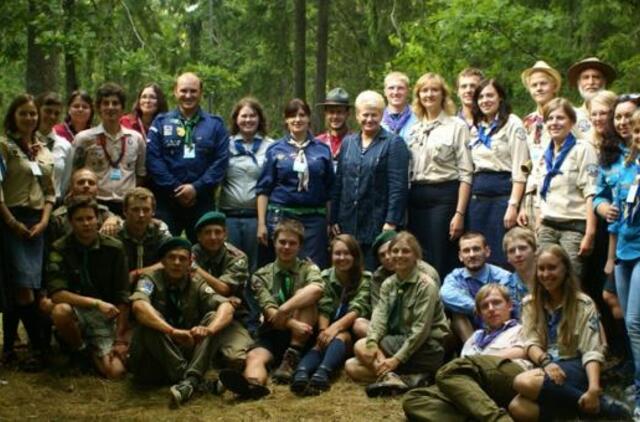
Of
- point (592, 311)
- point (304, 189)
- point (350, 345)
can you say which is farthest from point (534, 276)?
point (304, 189)

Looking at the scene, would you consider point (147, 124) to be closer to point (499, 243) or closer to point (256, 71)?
point (499, 243)

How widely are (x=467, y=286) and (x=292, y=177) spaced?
179cm

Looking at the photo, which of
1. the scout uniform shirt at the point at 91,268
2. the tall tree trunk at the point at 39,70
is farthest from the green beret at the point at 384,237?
the tall tree trunk at the point at 39,70

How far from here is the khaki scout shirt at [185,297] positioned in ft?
20.6

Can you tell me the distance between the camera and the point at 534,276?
5.37 meters

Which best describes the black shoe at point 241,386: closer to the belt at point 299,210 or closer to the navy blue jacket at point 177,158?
the belt at point 299,210

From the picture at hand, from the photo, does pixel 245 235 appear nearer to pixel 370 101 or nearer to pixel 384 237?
pixel 384 237

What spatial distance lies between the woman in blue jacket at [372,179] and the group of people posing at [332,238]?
0.01 metres

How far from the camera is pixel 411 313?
614 cm

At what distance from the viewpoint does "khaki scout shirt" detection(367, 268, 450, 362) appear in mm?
6031

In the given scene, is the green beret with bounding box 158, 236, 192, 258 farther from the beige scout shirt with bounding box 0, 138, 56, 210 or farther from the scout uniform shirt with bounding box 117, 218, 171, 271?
the beige scout shirt with bounding box 0, 138, 56, 210

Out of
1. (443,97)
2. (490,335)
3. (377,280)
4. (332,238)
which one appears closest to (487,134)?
(443,97)

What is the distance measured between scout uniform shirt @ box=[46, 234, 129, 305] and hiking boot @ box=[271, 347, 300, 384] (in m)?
1.34

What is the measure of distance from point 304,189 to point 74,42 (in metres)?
4.10
